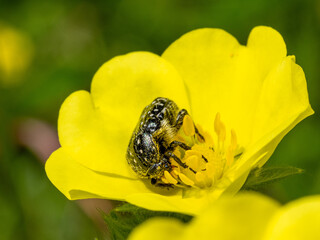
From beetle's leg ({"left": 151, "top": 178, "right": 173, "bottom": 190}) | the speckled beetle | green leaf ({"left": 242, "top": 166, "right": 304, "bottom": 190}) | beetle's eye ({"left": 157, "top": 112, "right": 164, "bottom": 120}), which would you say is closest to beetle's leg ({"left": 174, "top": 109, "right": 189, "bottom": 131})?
the speckled beetle

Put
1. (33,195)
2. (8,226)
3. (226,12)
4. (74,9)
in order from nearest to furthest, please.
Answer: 1. (8,226)
2. (33,195)
3. (226,12)
4. (74,9)

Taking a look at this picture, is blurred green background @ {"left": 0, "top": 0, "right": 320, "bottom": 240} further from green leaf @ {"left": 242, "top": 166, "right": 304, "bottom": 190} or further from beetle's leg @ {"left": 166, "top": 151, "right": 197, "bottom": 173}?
green leaf @ {"left": 242, "top": 166, "right": 304, "bottom": 190}

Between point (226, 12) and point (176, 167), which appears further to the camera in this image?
point (226, 12)

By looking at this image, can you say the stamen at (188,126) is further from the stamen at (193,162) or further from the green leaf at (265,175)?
the green leaf at (265,175)

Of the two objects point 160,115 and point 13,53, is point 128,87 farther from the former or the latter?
point 13,53

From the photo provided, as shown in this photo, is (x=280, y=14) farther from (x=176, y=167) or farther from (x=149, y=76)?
(x=176, y=167)

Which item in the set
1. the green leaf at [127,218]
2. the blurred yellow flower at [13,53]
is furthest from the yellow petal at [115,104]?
the blurred yellow flower at [13,53]

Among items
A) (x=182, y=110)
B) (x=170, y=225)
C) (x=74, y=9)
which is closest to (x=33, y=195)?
(x=74, y=9)
